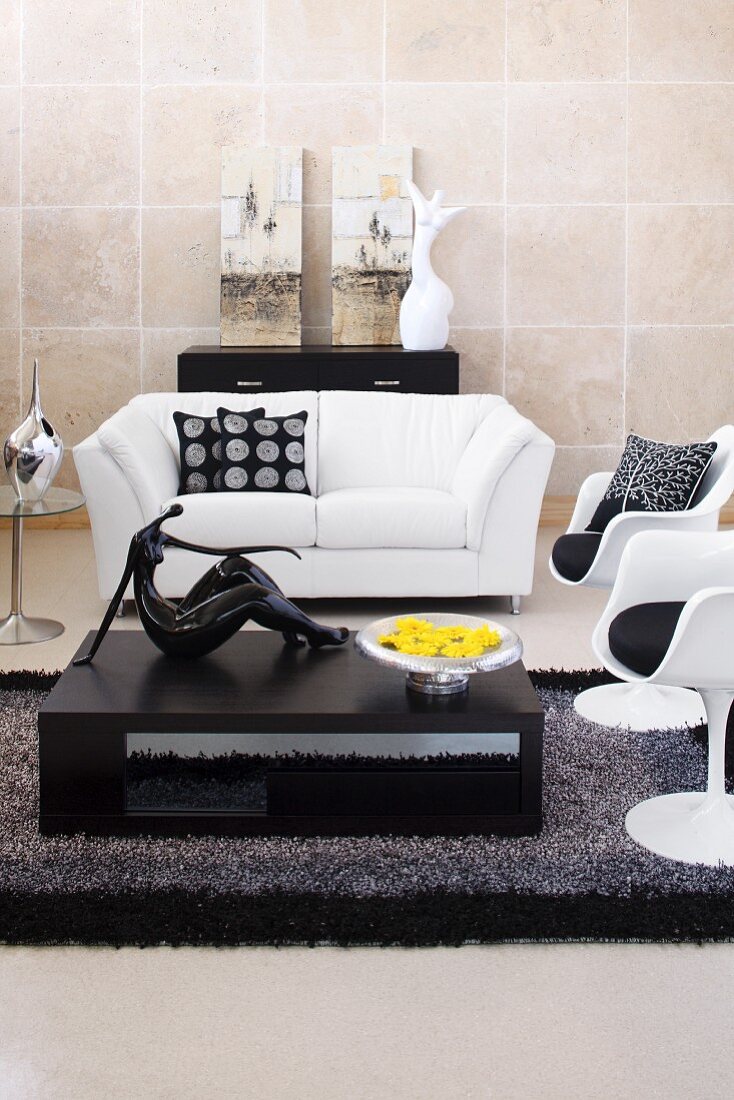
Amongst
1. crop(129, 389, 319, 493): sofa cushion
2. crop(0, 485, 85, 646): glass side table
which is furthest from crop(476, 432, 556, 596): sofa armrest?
crop(0, 485, 85, 646): glass side table

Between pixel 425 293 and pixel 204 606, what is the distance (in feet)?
12.3

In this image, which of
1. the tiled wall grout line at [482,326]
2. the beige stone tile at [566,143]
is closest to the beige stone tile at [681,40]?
the beige stone tile at [566,143]

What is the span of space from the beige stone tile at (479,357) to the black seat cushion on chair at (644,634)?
4.09 meters

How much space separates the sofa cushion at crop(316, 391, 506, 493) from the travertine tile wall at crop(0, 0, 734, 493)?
1490 mm

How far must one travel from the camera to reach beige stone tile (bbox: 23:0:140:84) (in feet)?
23.5

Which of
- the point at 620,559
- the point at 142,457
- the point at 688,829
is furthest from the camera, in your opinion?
the point at 142,457

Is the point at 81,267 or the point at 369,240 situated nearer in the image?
the point at 369,240

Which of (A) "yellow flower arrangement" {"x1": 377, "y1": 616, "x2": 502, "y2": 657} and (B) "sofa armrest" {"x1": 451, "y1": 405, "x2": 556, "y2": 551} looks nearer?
(A) "yellow flower arrangement" {"x1": 377, "y1": 616, "x2": 502, "y2": 657}

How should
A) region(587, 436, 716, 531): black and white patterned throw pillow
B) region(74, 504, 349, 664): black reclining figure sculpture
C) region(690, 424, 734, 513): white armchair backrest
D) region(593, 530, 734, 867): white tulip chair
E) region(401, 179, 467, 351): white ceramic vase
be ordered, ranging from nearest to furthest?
region(593, 530, 734, 867): white tulip chair → region(74, 504, 349, 664): black reclining figure sculpture → region(690, 424, 734, 513): white armchair backrest → region(587, 436, 716, 531): black and white patterned throw pillow → region(401, 179, 467, 351): white ceramic vase

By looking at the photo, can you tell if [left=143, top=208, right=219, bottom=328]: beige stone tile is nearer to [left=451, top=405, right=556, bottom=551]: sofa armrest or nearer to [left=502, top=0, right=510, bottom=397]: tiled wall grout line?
[left=502, top=0, right=510, bottom=397]: tiled wall grout line

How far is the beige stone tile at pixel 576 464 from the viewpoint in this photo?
301 inches

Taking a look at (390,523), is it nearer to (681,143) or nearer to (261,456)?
(261,456)

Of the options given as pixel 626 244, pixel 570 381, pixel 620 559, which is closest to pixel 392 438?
pixel 570 381

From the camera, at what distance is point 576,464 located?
766 centimetres
